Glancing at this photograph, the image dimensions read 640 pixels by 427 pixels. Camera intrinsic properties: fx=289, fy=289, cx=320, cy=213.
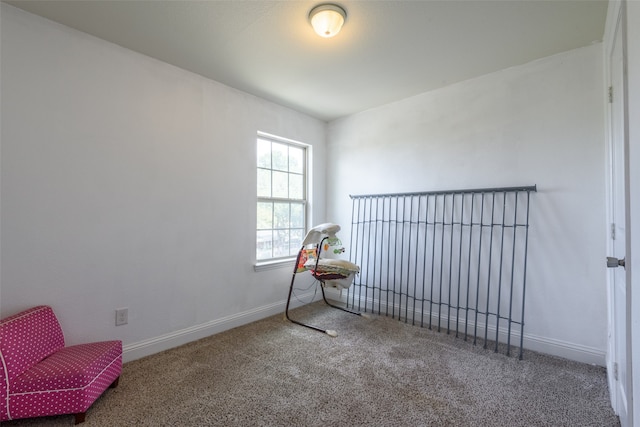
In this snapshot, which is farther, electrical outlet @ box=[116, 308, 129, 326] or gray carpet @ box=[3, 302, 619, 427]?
electrical outlet @ box=[116, 308, 129, 326]

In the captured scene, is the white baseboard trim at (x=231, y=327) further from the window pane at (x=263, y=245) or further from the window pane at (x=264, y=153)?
the window pane at (x=264, y=153)

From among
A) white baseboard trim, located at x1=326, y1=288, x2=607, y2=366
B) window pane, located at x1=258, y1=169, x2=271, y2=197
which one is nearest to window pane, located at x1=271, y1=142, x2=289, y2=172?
window pane, located at x1=258, y1=169, x2=271, y2=197

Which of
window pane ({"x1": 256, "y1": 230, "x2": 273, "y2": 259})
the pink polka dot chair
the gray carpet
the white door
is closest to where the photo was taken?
the white door

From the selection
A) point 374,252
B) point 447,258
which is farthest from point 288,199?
point 447,258

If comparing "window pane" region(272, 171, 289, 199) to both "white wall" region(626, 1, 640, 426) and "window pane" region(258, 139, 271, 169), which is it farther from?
"white wall" region(626, 1, 640, 426)

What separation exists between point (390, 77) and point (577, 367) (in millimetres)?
2816

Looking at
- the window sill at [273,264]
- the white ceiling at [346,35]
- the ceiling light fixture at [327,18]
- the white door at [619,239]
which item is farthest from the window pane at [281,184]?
the white door at [619,239]

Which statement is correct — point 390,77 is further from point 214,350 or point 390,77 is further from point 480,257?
point 214,350

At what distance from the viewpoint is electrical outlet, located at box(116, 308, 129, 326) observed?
2.23 m

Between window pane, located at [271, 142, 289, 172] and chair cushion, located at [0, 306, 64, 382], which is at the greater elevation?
window pane, located at [271, 142, 289, 172]

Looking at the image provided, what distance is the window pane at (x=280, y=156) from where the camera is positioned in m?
3.53

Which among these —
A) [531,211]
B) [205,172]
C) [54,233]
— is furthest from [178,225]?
[531,211]

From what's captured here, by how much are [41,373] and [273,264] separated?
80.3 inches

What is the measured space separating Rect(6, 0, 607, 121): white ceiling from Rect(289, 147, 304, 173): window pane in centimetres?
100
